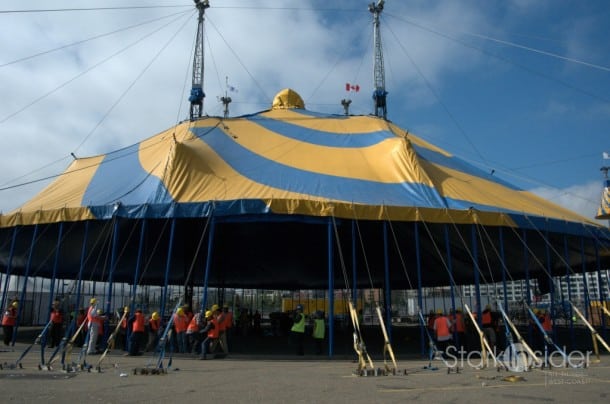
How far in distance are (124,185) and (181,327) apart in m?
4.50

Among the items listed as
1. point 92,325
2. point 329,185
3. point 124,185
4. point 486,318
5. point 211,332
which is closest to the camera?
point 211,332

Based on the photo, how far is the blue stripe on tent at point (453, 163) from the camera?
50.0 ft

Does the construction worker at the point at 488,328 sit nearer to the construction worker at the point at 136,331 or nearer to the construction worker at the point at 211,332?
the construction worker at the point at 211,332

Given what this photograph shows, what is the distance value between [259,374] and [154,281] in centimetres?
2012

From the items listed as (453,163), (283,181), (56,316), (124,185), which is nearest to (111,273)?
(56,316)

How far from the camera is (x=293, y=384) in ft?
22.4

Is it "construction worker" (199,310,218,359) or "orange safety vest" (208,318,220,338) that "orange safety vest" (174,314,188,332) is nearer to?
"construction worker" (199,310,218,359)

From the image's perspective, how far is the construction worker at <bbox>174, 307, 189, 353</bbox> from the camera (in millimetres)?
10523

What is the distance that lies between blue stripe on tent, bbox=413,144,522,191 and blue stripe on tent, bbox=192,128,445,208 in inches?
111

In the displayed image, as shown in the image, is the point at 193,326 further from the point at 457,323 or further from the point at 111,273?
the point at 457,323

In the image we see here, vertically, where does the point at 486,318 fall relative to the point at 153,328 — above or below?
above

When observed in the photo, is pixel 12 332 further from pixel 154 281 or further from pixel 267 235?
pixel 154 281

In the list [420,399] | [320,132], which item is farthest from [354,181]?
[420,399]

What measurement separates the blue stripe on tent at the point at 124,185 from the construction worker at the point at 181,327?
2657 mm
